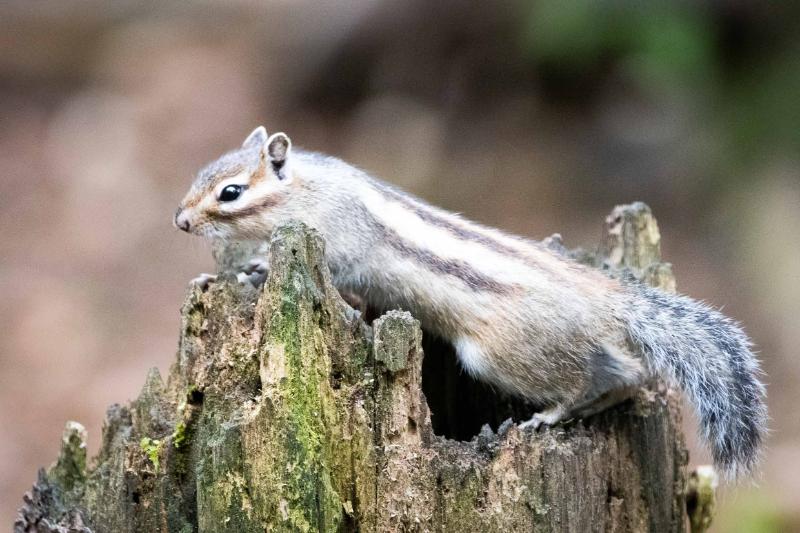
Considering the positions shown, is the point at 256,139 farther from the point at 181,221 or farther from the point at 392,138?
the point at 392,138

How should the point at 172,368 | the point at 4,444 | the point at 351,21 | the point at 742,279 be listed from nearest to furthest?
the point at 172,368 < the point at 4,444 < the point at 742,279 < the point at 351,21

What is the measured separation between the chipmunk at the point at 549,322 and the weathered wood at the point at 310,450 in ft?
1.16

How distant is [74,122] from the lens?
38.2 feet

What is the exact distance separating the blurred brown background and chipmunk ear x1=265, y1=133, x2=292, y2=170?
12.2ft

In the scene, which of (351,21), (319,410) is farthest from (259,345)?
(351,21)

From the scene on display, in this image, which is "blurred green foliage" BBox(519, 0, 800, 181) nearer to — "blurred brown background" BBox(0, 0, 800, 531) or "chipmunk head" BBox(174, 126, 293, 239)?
"blurred brown background" BBox(0, 0, 800, 531)

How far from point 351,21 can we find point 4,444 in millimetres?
5615

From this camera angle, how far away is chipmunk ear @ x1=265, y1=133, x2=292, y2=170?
4.69 metres

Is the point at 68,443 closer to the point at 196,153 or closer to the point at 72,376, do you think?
the point at 72,376

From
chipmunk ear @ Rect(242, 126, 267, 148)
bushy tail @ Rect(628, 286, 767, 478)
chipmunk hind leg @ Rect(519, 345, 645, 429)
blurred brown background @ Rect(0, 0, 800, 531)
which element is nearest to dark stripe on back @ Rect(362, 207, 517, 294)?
chipmunk hind leg @ Rect(519, 345, 645, 429)

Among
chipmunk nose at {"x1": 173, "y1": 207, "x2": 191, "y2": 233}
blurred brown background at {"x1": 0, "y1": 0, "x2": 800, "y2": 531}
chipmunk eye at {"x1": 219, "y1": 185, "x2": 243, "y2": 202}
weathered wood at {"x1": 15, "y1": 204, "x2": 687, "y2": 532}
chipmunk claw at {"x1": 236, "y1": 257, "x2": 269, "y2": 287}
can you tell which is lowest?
weathered wood at {"x1": 15, "y1": 204, "x2": 687, "y2": 532}

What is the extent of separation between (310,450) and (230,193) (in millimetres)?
1700

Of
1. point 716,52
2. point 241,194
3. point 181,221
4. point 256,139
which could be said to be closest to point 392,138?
point 716,52

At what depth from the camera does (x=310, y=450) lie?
3.29 meters
